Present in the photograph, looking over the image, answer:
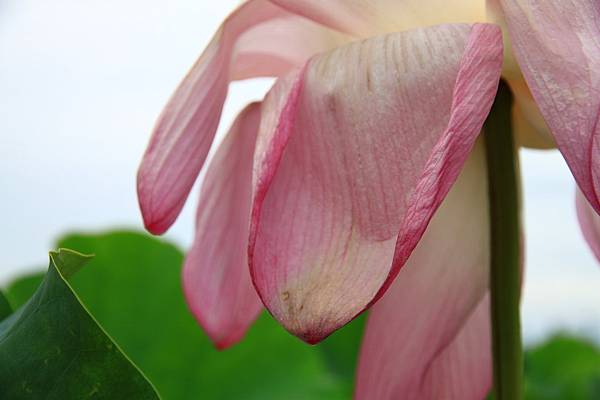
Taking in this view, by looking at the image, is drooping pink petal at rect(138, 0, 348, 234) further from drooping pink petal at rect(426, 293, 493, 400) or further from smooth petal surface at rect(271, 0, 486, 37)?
drooping pink petal at rect(426, 293, 493, 400)

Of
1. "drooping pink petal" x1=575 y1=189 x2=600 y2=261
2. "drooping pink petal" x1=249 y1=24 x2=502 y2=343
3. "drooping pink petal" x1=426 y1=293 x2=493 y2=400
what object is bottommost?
"drooping pink petal" x1=426 y1=293 x2=493 y2=400

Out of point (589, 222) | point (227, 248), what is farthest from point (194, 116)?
point (589, 222)

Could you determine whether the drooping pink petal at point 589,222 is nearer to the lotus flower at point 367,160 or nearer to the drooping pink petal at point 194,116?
the lotus flower at point 367,160

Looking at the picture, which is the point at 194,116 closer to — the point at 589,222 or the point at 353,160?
the point at 353,160

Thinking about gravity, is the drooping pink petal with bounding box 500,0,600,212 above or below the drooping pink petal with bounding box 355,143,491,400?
above

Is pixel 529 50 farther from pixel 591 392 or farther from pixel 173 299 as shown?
pixel 591 392

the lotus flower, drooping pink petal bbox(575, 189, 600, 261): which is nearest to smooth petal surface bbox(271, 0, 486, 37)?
the lotus flower

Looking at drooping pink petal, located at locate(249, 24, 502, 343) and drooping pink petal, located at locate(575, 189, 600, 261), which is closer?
drooping pink petal, located at locate(249, 24, 502, 343)
